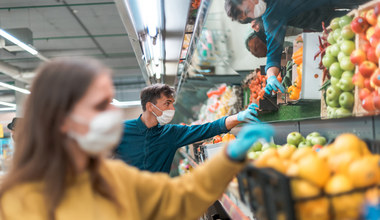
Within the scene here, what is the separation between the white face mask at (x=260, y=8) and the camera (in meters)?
2.59

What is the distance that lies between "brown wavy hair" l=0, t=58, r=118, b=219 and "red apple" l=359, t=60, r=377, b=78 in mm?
1057

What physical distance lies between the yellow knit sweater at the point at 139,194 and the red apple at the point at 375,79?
25.1 inches

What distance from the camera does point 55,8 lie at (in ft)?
22.3

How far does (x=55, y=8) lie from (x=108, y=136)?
6.34 meters

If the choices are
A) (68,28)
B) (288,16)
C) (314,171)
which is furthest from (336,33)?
(68,28)

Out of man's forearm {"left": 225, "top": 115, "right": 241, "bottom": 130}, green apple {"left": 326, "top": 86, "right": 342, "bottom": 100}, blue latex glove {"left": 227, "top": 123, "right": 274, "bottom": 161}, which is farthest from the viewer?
man's forearm {"left": 225, "top": 115, "right": 241, "bottom": 130}

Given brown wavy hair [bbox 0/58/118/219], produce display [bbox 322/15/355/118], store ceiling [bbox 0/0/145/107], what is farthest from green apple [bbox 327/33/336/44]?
store ceiling [bbox 0/0/145/107]

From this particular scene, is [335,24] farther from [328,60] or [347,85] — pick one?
[347,85]

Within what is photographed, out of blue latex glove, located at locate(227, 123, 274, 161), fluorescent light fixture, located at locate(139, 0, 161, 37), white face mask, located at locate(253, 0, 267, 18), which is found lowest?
blue latex glove, located at locate(227, 123, 274, 161)

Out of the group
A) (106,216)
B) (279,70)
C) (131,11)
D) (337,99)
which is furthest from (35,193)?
(279,70)

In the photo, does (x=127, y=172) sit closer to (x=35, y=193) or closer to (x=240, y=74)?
(x=35, y=193)

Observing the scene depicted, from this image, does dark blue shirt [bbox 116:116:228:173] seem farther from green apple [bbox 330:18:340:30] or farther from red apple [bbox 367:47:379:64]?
red apple [bbox 367:47:379:64]

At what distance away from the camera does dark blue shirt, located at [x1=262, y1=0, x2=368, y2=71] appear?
2195 millimetres

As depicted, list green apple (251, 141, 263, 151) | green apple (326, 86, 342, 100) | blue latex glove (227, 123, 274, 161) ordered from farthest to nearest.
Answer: green apple (251, 141, 263, 151) → green apple (326, 86, 342, 100) → blue latex glove (227, 123, 274, 161)
